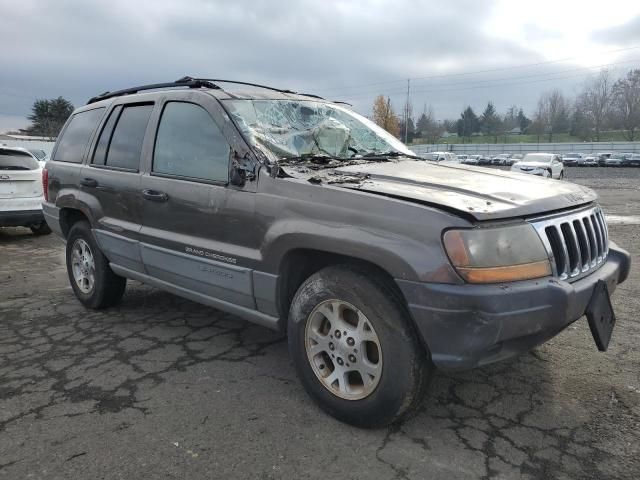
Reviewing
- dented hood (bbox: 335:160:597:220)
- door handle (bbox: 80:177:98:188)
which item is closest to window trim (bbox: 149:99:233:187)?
dented hood (bbox: 335:160:597:220)

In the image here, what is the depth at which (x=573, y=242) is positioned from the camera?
2.65m

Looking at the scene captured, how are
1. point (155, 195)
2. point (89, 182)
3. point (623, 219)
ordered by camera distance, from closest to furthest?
point (155, 195) → point (89, 182) → point (623, 219)

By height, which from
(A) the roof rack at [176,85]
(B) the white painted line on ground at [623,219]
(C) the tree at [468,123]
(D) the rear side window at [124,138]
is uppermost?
(C) the tree at [468,123]

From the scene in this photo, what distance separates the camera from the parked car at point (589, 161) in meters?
47.2

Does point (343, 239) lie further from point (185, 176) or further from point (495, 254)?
point (185, 176)

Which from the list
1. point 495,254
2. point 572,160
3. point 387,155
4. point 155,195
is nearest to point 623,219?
point 387,155

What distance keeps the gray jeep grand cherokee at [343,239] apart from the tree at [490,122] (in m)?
99.9

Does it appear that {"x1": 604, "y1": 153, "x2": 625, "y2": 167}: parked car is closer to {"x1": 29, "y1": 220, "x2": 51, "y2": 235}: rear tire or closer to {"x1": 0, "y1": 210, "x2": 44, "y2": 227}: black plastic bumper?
{"x1": 29, "y1": 220, "x2": 51, "y2": 235}: rear tire

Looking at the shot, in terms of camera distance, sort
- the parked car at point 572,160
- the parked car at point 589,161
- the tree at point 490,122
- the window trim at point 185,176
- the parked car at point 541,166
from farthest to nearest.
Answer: the tree at point 490,122 < the parked car at point 572,160 < the parked car at point 589,161 < the parked car at point 541,166 < the window trim at point 185,176

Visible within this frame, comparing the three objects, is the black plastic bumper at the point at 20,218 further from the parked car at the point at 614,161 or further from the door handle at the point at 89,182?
the parked car at the point at 614,161

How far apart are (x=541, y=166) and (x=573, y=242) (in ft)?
74.9

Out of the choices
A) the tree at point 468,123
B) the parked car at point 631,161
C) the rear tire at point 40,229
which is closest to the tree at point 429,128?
the tree at point 468,123

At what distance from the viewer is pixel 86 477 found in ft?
7.70

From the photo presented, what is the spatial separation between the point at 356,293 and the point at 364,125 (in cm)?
211
